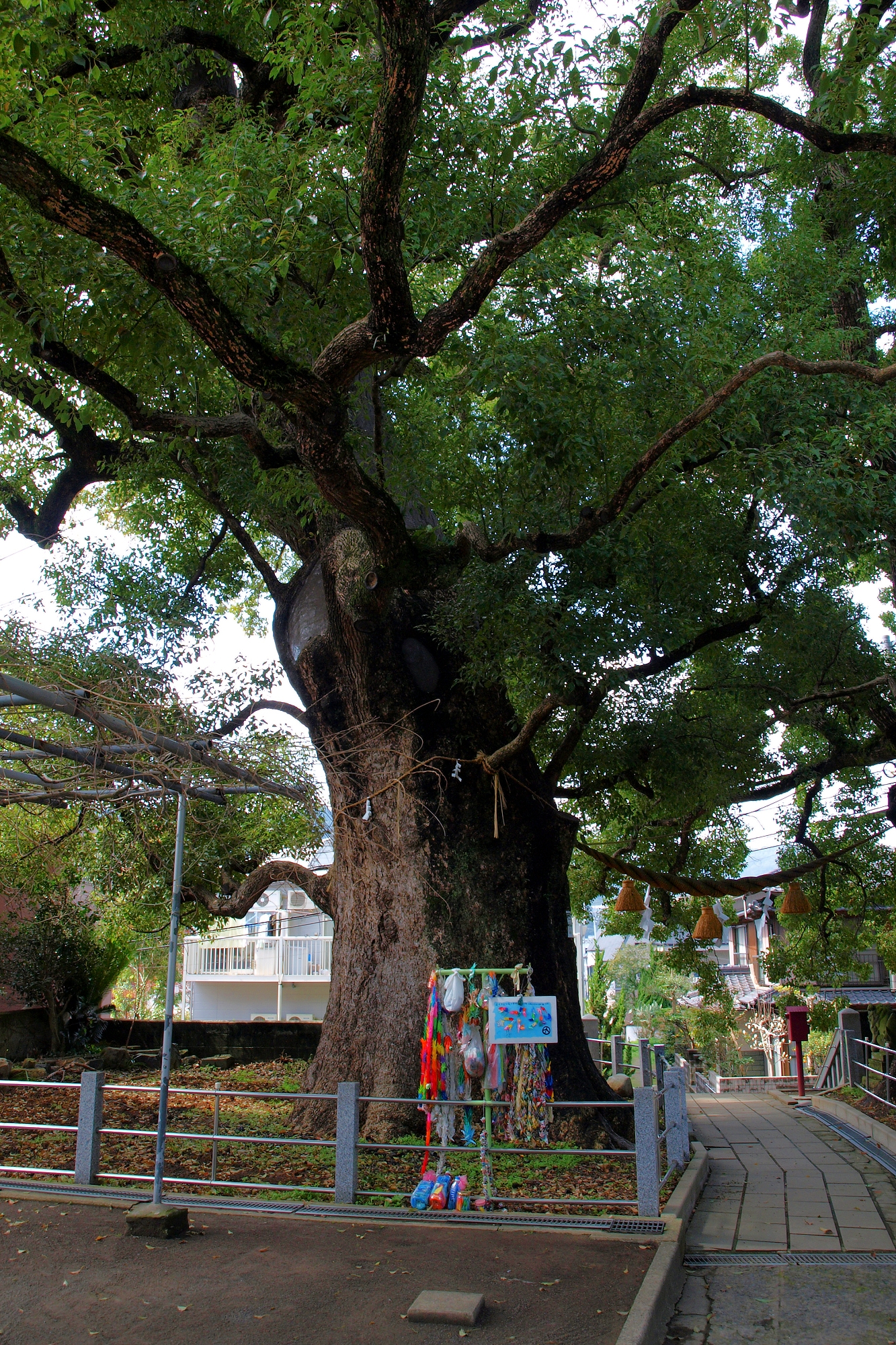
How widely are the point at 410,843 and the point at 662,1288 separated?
492cm

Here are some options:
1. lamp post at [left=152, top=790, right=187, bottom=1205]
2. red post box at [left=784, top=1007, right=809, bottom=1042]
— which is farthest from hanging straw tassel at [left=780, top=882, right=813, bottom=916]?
lamp post at [left=152, top=790, right=187, bottom=1205]

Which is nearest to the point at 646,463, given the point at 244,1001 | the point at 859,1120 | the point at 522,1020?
the point at 522,1020

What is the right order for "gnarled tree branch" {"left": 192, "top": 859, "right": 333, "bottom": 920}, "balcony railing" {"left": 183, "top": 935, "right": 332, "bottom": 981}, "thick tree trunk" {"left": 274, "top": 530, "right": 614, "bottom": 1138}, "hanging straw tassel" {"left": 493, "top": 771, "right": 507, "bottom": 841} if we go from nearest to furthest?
"hanging straw tassel" {"left": 493, "top": 771, "right": 507, "bottom": 841} → "thick tree trunk" {"left": 274, "top": 530, "right": 614, "bottom": 1138} → "gnarled tree branch" {"left": 192, "top": 859, "right": 333, "bottom": 920} → "balcony railing" {"left": 183, "top": 935, "right": 332, "bottom": 981}

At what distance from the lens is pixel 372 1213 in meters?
6.57

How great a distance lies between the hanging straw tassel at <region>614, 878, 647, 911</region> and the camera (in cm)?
1302

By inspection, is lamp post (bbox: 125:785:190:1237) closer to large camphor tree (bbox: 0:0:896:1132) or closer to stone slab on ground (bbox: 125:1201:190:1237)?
stone slab on ground (bbox: 125:1201:190:1237)

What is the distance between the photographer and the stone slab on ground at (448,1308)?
4.72 metres

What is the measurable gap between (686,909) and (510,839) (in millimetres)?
8319

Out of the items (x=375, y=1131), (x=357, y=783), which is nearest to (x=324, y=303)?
(x=357, y=783)

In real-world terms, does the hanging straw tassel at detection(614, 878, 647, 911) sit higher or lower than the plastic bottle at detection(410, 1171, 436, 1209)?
higher

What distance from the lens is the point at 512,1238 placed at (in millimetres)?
6133

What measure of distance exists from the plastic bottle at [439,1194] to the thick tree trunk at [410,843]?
2.01 meters

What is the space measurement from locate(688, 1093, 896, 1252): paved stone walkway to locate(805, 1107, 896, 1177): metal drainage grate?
0.10 metres

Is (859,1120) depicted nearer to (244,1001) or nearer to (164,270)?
(164,270)
